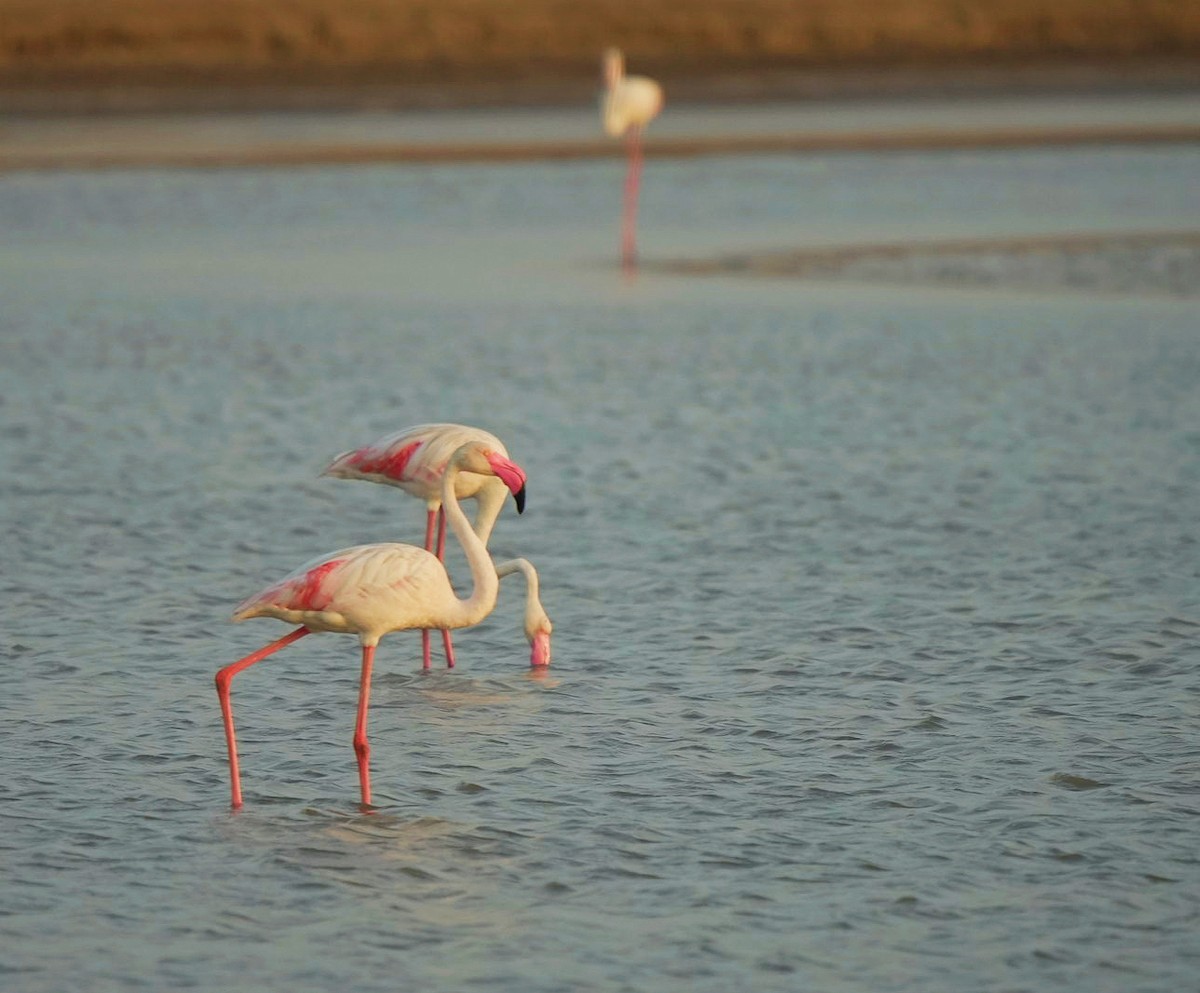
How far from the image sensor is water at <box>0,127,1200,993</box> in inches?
210

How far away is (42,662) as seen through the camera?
756cm

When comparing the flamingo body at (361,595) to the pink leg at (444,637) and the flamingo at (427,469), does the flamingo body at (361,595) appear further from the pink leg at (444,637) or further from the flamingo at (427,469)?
the pink leg at (444,637)

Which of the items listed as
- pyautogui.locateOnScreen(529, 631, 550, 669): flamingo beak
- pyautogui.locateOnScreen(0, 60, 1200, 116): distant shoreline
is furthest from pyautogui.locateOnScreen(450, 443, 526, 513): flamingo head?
pyautogui.locateOnScreen(0, 60, 1200, 116): distant shoreline

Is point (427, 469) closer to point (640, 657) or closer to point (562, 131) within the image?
point (640, 657)

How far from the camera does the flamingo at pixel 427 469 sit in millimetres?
7504

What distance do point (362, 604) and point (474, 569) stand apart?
1.68 ft

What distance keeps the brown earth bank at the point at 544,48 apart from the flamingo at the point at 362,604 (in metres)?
27.6

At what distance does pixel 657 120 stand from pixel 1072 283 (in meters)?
15.4

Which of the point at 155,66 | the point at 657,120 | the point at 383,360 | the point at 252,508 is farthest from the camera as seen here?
A: the point at 155,66

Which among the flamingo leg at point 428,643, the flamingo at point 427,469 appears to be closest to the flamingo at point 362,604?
the flamingo at point 427,469

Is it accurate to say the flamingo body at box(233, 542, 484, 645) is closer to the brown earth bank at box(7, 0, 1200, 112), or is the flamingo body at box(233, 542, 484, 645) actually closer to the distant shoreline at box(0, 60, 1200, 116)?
the distant shoreline at box(0, 60, 1200, 116)

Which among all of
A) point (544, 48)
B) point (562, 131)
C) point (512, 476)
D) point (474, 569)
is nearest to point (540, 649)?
point (474, 569)

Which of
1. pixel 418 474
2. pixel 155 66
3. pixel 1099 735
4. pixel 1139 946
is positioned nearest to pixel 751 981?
pixel 1139 946

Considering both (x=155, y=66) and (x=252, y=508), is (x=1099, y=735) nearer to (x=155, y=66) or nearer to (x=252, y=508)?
(x=252, y=508)
